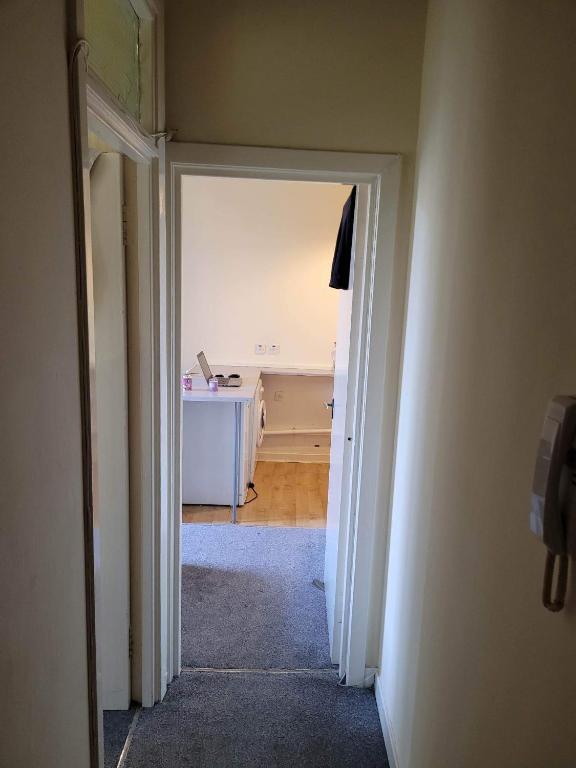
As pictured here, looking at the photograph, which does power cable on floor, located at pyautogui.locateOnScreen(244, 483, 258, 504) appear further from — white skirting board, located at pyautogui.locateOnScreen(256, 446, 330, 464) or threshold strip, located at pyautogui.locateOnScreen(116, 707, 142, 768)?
threshold strip, located at pyautogui.locateOnScreen(116, 707, 142, 768)

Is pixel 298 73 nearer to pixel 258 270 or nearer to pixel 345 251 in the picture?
pixel 345 251

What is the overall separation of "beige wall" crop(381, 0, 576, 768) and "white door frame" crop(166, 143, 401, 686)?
0.21 metres

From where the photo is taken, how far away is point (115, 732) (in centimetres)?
185

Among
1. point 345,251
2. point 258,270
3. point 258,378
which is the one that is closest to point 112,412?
point 345,251

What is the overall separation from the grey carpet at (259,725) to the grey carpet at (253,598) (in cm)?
12

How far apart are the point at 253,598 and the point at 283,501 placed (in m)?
1.40

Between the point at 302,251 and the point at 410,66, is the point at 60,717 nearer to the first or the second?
the point at 410,66

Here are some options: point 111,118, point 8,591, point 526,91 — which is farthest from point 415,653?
point 111,118

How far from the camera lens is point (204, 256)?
4.70 metres

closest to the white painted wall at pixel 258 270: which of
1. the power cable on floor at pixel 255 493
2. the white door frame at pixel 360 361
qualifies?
the power cable on floor at pixel 255 493

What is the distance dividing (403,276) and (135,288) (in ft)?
3.11

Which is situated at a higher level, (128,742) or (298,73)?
(298,73)

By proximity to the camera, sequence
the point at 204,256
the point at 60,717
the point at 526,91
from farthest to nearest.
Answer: the point at 204,256, the point at 60,717, the point at 526,91

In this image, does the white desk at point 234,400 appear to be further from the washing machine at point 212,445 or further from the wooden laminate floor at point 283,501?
the wooden laminate floor at point 283,501
